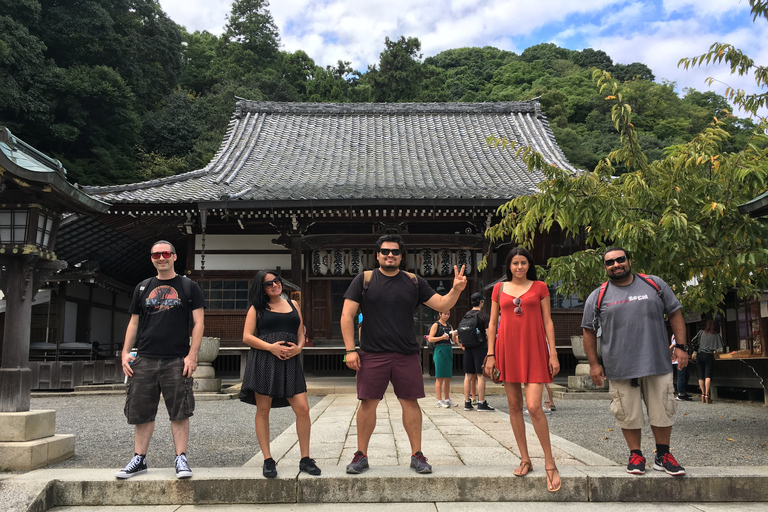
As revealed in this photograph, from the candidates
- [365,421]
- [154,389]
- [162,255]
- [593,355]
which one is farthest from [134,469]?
[593,355]

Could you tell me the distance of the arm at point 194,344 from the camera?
3727mm

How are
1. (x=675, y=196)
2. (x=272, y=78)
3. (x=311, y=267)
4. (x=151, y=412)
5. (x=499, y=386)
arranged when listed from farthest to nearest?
1. (x=272, y=78)
2. (x=311, y=267)
3. (x=499, y=386)
4. (x=675, y=196)
5. (x=151, y=412)

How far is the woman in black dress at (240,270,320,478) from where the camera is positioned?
3668 mm

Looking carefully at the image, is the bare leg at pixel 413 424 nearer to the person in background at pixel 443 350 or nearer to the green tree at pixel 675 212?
the green tree at pixel 675 212

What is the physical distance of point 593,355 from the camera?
380 centimetres

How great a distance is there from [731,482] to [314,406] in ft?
20.1

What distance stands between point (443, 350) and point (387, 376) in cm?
414

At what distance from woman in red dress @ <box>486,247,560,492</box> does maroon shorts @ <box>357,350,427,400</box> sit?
0.52m

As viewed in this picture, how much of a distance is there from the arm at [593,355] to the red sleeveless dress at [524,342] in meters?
0.35

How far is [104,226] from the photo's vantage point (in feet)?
43.6

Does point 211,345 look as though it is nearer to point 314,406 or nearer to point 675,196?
point 314,406

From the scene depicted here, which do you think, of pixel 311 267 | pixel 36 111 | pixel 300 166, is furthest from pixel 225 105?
pixel 311 267

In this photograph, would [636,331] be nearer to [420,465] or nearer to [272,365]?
[420,465]

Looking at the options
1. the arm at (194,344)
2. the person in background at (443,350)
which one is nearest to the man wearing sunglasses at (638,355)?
the arm at (194,344)
